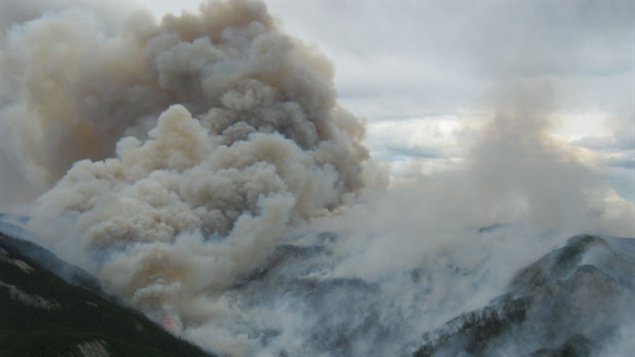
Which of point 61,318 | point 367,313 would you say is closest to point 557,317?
point 367,313

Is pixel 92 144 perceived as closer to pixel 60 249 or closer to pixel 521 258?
pixel 60 249

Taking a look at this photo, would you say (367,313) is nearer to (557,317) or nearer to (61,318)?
(557,317)

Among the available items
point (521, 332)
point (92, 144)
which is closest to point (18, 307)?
point (521, 332)

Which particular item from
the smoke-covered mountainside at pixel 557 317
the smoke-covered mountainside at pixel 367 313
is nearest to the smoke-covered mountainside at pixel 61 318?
the smoke-covered mountainside at pixel 367 313

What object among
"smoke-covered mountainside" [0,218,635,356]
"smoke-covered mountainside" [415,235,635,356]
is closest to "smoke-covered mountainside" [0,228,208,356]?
"smoke-covered mountainside" [0,218,635,356]

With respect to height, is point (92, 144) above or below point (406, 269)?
above

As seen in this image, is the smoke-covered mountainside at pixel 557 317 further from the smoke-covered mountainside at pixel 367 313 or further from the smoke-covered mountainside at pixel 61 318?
the smoke-covered mountainside at pixel 61 318
